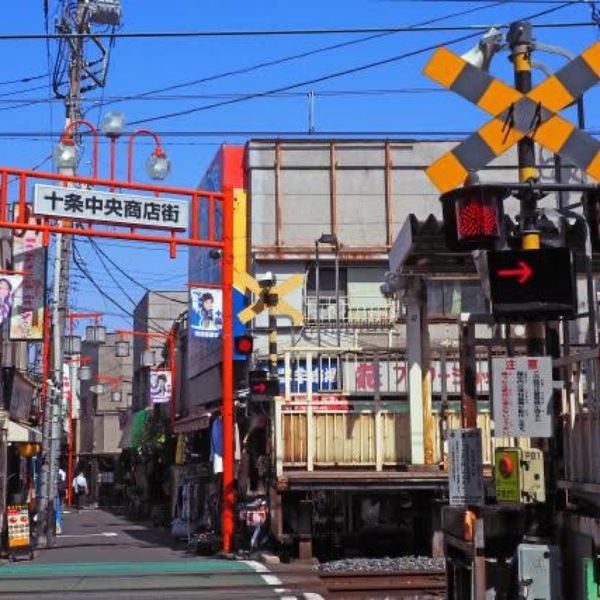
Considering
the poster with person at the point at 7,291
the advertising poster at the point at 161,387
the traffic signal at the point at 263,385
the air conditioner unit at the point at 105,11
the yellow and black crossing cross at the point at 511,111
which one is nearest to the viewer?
the yellow and black crossing cross at the point at 511,111

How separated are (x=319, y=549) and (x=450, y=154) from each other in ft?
30.3

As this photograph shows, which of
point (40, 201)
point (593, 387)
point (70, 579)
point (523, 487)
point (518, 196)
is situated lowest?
point (70, 579)

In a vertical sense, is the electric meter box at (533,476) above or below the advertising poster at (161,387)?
below

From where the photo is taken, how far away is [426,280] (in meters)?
15.1

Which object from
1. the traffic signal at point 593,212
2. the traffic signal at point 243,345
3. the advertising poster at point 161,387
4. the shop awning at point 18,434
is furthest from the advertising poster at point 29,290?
the traffic signal at point 593,212

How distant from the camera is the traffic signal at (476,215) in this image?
7.89 m

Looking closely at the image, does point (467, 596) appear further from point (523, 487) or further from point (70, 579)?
point (70, 579)

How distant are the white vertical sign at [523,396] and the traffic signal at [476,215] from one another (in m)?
0.99

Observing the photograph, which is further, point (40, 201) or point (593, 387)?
point (40, 201)

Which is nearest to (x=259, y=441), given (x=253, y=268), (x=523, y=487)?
(x=253, y=268)

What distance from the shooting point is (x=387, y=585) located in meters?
12.8

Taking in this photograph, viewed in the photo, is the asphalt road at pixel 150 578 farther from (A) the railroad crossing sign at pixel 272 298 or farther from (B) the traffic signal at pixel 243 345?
(A) the railroad crossing sign at pixel 272 298

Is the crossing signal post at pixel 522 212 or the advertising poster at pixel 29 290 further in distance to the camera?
the advertising poster at pixel 29 290

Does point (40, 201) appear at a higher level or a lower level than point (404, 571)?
higher
